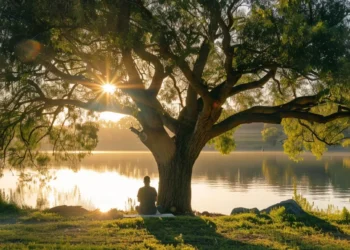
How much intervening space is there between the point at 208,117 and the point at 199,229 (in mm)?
4972

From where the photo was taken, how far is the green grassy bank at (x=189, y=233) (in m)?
10.2

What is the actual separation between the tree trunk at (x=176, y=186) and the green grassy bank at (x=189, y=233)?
2.80 metres

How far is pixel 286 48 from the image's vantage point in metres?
13.3

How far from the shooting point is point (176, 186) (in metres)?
17.1

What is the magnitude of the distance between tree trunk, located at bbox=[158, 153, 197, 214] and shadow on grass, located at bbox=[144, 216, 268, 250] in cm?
341

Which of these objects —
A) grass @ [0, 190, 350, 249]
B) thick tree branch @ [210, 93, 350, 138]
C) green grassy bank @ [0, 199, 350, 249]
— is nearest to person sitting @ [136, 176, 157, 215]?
grass @ [0, 190, 350, 249]

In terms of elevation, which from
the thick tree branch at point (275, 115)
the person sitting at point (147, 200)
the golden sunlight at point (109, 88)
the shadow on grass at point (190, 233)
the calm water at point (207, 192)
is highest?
the golden sunlight at point (109, 88)

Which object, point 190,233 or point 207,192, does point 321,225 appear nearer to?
point 190,233

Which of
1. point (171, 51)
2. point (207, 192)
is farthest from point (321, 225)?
point (207, 192)

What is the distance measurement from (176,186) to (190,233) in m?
5.47

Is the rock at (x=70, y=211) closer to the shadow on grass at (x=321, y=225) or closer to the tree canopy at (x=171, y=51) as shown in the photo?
the tree canopy at (x=171, y=51)

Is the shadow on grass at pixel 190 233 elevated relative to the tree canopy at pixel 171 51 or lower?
lower

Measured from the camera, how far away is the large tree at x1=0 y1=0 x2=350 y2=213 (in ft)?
41.9

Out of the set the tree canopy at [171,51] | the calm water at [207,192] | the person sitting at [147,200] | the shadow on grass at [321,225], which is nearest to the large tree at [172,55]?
the tree canopy at [171,51]
